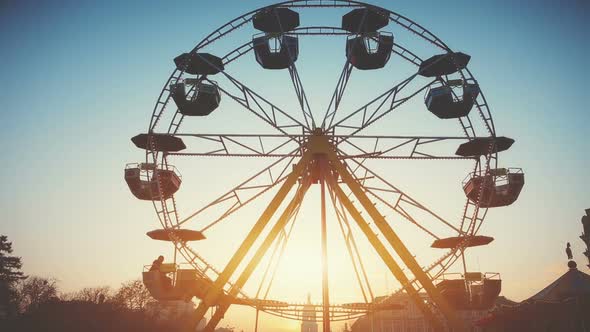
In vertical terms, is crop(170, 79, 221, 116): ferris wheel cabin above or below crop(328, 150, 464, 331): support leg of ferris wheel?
above

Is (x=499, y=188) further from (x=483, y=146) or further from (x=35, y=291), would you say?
(x=35, y=291)

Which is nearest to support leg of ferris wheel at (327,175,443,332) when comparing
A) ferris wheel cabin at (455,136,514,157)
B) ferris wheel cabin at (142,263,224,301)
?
ferris wheel cabin at (142,263,224,301)

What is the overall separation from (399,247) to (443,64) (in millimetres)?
7907

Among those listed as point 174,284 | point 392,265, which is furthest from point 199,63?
point 392,265

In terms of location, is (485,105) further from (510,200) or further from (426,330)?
(426,330)

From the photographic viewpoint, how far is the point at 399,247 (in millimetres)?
11156

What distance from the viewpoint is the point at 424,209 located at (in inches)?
533

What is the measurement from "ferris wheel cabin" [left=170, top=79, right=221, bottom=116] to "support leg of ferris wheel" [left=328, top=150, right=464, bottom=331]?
17.2ft

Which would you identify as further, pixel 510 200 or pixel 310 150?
pixel 510 200

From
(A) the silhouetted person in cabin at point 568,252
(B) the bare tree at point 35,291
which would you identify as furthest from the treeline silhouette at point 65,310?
(A) the silhouetted person in cabin at point 568,252

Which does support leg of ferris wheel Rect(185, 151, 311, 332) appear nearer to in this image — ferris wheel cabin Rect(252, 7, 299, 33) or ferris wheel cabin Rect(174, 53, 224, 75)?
ferris wheel cabin Rect(174, 53, 224, 75)

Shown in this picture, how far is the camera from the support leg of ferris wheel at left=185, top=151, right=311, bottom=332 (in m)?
10.4

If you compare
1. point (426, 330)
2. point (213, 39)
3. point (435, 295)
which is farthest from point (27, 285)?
point (435, 295)

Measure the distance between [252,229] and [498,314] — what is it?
14.6 m
